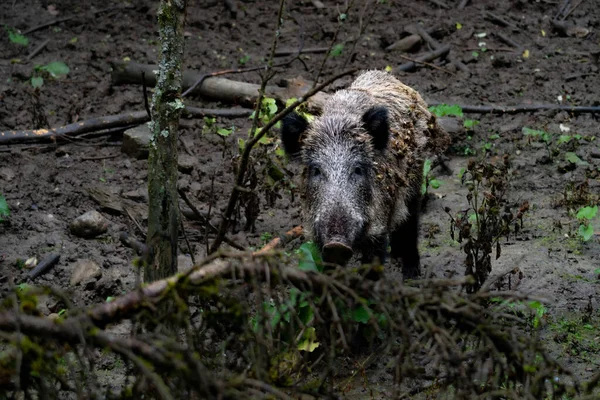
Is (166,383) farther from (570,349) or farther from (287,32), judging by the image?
(287,32)

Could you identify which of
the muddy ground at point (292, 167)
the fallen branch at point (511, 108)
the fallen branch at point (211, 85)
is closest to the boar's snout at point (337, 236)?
the muddy ground at point (292, 167)

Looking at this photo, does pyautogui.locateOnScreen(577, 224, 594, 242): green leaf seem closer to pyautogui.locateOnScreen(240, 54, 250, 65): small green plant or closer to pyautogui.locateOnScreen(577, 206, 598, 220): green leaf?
pyautogui.locateOnScreen(577, 206, 598, 220): green leaf

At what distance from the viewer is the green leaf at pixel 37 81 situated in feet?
25.9

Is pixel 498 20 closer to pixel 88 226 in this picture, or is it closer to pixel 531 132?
pixel 531 132

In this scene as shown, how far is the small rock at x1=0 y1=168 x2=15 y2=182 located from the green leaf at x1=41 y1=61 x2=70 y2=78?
7.60 feet

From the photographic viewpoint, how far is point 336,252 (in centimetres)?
404

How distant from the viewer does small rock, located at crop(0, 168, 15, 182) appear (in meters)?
6.17

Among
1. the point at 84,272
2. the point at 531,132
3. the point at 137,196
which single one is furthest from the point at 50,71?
the point at 531,132

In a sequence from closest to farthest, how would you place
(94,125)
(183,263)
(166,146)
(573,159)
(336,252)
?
1. (166,146)
2. (336,252)
3. (183,263)
4. (94,125)
5. (573,159)

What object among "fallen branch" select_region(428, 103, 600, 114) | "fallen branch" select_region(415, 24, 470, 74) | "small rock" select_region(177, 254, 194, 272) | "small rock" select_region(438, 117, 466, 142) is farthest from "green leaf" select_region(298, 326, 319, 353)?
"fallen branch" select_region(415, 24, 470, 74)

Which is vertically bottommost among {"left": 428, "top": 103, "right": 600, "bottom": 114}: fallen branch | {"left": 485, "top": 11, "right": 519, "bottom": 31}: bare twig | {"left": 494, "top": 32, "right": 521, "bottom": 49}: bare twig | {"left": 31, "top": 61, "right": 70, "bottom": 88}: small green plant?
{"left": 428, "top": 103, "right": 600, "bottom": 114}: fallen branch

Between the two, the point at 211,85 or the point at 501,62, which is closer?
the point at 211,85

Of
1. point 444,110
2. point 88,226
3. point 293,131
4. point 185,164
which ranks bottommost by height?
point 88,226

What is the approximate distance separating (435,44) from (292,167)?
143 inches
